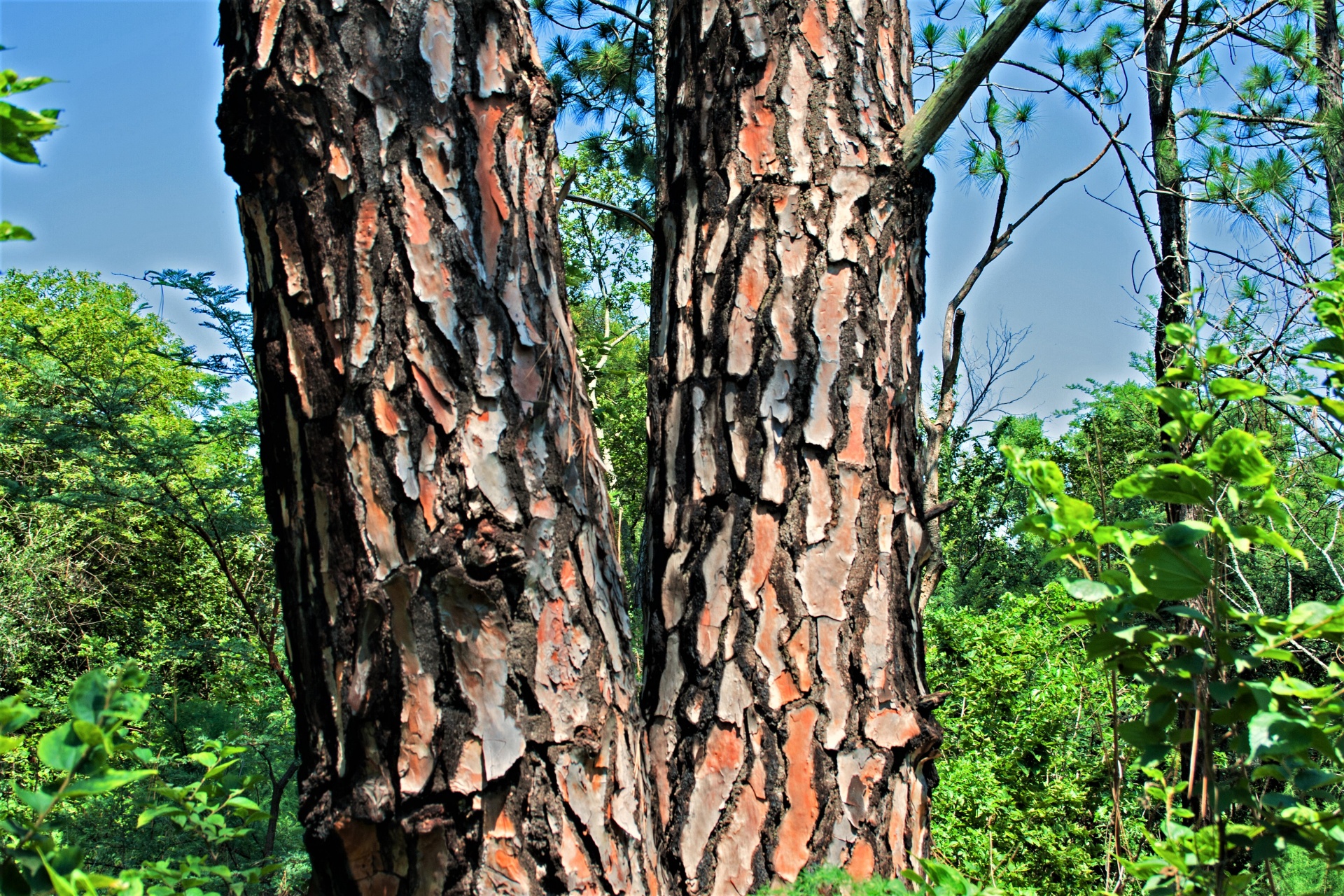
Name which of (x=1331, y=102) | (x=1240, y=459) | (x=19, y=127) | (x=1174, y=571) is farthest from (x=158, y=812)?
(x=1331, y=102)

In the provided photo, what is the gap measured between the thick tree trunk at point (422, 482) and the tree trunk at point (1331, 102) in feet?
15.9

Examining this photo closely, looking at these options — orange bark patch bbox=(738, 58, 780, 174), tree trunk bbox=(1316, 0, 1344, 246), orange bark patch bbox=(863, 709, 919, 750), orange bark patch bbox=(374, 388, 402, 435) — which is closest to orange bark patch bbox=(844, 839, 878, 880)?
orange bark patch bbox=(863, 709, 919, 750)

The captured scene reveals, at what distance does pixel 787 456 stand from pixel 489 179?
680mm

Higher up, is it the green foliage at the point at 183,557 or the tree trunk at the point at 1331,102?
the tree trunk at the point at 1331,102

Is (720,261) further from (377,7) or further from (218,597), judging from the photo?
(218,597)

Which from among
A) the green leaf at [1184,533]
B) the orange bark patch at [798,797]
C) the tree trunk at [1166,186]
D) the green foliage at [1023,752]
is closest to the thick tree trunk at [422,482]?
the orange bark patch at [798,797]

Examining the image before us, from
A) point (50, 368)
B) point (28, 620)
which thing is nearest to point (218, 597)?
point (50, 368)

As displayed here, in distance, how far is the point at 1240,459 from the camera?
92 centimetres

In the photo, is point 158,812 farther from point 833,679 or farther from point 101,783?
point 833,679

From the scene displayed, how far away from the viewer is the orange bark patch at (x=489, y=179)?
1.28 m

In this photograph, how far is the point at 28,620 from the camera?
12.0 metres

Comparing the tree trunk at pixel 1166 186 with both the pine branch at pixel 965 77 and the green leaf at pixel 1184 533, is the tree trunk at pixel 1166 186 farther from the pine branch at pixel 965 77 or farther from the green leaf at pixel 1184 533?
the green leaf at pixel 1184 533

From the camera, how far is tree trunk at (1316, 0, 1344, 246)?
195 inches

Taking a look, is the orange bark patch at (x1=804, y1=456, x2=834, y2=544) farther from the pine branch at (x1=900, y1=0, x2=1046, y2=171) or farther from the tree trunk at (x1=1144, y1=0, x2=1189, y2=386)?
the tree trunk at (x1=1144, y1=0, x2=1189, y2=386)
